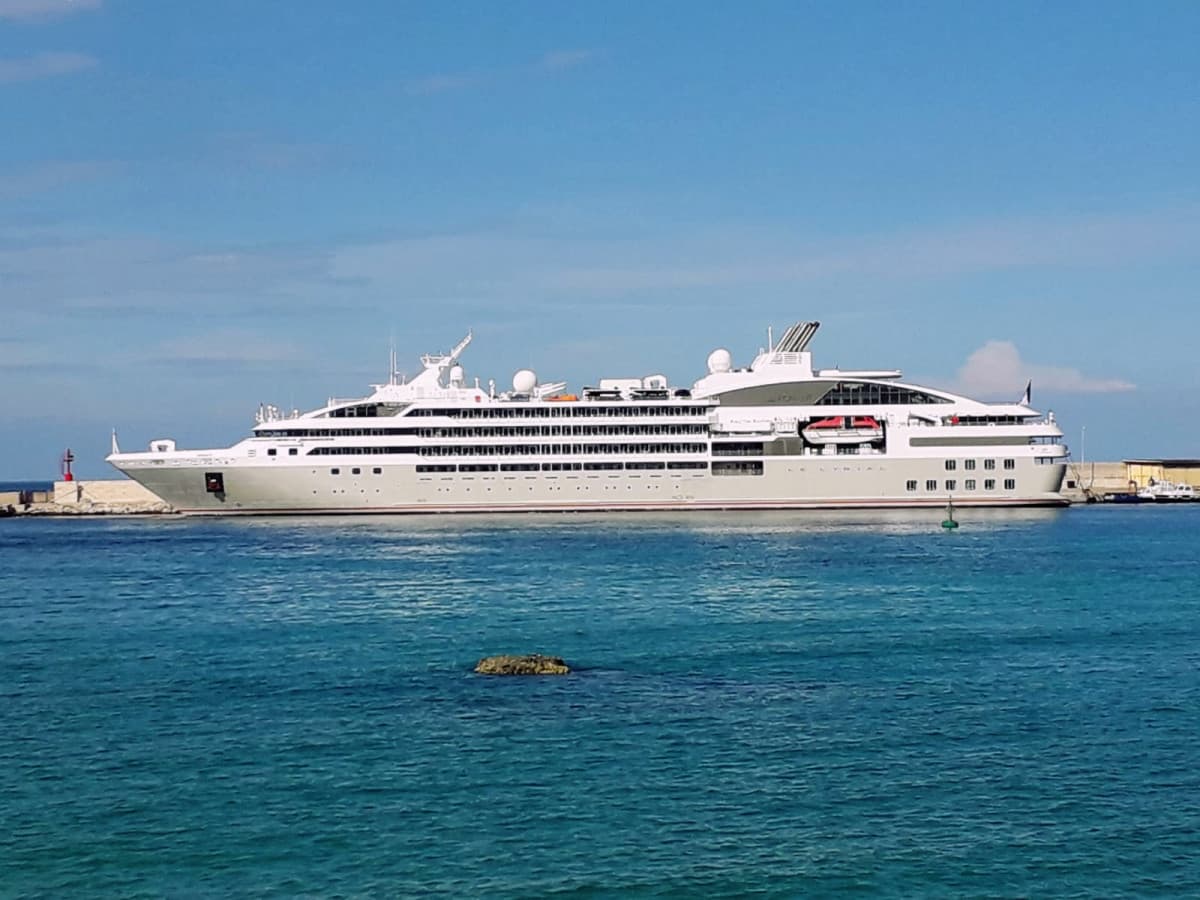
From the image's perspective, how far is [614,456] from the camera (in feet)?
304

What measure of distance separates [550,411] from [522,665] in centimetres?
6075

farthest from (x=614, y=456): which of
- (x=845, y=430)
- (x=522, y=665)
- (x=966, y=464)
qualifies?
(x=522, y=665)

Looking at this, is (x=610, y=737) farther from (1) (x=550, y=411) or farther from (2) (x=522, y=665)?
(1) (x=550, y=411)

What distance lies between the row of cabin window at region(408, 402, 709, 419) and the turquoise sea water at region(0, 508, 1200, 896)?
38.7m

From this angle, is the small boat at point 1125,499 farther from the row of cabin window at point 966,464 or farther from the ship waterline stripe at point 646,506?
the row of cabin window at point 966,464

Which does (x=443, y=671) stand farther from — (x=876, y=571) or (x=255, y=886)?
(x=876, y=571)

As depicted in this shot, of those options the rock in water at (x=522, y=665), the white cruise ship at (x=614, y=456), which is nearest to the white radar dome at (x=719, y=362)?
the white cruise ship at (x=614, y=456)

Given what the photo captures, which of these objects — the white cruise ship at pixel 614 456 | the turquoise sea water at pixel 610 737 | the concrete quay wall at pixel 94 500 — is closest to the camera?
the turquoise sea water at pixel 610 737

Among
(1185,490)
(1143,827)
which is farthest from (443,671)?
(1185,490)

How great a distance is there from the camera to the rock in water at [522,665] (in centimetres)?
3275

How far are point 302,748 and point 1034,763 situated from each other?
13.9 meters

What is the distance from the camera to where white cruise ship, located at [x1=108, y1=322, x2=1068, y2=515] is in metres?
91.6

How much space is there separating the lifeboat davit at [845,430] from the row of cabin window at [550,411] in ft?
25.8

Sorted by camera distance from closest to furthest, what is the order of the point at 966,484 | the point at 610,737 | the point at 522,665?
the point at 610,737
the point at 522,665
the point at 966,484
